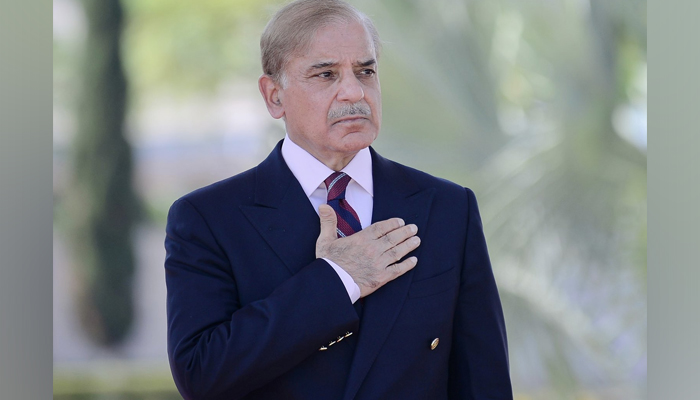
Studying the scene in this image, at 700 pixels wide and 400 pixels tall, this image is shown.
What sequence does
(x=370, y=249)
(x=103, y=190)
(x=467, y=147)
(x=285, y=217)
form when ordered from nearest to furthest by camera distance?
(x=370, y=249) → (x=285, y=217) → (x=103, y=190) → (x=467, y=147)

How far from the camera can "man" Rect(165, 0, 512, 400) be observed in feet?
5.01

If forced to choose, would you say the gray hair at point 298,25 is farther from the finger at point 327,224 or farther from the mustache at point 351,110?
the finger at point 327,224

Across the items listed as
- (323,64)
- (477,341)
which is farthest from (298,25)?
(477,341)

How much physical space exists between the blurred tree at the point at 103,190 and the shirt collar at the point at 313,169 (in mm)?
1853

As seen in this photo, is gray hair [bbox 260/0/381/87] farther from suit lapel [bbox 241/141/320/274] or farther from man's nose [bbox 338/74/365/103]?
suit lapel [bbox 241/141/320/274]

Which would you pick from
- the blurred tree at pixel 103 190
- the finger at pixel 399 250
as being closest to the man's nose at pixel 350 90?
the finger at pixel 399 250

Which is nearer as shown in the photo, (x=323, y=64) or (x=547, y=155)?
(x=323, y=64)

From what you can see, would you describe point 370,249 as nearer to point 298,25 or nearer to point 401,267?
point 401,267

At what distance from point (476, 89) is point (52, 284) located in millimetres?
2141

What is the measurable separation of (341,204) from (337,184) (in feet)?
0.17

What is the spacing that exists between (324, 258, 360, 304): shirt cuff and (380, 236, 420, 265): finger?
0.28ft

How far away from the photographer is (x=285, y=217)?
1723 millimetres

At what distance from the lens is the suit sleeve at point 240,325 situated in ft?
4.89

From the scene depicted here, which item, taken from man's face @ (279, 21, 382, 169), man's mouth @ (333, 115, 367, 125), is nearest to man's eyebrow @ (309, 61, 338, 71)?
man's face @ (279, 21, 382, 169)
